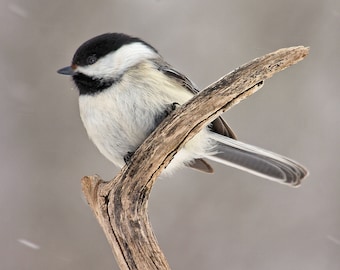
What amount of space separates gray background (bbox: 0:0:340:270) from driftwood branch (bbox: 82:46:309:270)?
51.4 inches

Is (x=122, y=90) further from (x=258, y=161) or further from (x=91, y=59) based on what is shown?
(x=258, y=161)

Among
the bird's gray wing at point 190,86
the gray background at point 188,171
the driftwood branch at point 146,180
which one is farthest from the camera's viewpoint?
the gray background at point 188,171

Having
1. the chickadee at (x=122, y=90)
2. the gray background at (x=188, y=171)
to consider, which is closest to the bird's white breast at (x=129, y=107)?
the chickadee at (x=122, y=90)

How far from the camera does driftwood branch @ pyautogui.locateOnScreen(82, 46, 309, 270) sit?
6.00 feet

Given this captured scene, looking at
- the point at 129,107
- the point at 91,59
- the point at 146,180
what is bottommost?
the point at 146,180

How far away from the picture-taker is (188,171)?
3.40m

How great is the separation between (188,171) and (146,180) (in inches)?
58.8

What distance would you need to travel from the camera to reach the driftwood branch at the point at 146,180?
1830 millimetres

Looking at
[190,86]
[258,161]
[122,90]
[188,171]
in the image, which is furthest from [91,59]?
[188,171]

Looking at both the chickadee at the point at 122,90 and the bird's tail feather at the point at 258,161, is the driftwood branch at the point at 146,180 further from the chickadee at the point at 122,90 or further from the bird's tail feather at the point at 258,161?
the bird's tail feather at the point at 258,161

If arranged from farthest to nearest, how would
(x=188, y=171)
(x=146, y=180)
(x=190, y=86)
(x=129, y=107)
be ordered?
(x=188, y=171)
(x=190, y=86)
(x=129, y=107)
(x=146, y=180)

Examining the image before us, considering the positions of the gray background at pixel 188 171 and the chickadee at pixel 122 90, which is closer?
the chickadee at pixel 122 90

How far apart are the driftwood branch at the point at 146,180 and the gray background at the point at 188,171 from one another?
1.31m

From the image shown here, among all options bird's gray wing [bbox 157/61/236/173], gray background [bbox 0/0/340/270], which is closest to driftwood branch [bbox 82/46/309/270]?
bird's gray wing [bbox 157/61/236/173]
